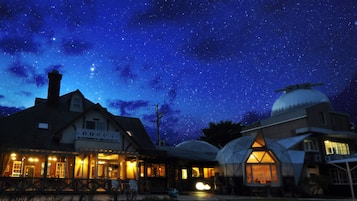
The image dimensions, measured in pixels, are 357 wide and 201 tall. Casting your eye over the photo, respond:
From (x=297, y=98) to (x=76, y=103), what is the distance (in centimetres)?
2594

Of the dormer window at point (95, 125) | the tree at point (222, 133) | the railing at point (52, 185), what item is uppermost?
the tree at point (222, 133)

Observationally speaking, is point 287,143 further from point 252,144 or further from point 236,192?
point 236,192

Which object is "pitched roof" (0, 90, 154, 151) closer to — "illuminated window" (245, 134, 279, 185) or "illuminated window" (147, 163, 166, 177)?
"illuminated window" (147, 163, 166, 177)

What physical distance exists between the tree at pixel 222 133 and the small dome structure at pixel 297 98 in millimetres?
12886

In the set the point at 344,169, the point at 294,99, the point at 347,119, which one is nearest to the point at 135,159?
the point at 344,169

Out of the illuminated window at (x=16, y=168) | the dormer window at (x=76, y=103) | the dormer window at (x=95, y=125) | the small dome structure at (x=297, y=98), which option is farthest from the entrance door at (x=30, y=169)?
the small dome structure at (x=297, y=98)

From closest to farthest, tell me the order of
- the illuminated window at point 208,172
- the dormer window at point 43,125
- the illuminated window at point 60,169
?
the dormer window at point 43,125 < the illuminated window at point 60,169 < the illuminated window at point 208,172

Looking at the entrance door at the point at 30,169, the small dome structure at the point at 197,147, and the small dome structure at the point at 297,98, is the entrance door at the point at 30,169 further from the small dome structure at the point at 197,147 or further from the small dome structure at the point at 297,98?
the small dome structure at the point at 297,98

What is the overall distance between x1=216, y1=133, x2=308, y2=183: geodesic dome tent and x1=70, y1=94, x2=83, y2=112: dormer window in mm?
14257

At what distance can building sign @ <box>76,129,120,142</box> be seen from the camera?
71.9 feet

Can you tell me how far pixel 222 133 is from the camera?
51.3 metres

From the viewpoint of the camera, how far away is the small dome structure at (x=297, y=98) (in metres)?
36.2

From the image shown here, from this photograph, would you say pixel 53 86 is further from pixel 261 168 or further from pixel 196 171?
pixel 261 168

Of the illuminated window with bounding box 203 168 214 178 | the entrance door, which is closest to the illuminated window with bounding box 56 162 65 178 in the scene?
the entrance door
